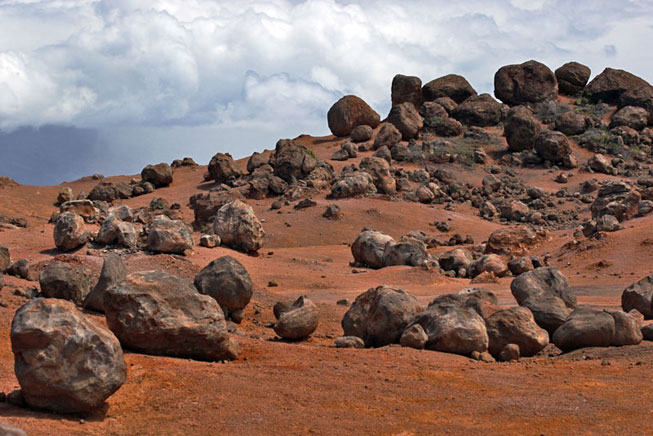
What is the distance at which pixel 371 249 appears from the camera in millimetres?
22062

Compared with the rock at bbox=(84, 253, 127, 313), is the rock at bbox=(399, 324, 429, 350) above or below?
below

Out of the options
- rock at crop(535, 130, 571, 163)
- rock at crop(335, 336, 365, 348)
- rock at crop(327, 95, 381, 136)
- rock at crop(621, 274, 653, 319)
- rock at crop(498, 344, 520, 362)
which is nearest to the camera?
rock at crop(498, 344, 520, 362)

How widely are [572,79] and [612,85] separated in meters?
2.99

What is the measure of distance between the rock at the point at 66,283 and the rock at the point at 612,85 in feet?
154

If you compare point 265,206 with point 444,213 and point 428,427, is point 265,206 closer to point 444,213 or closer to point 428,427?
point 444,213

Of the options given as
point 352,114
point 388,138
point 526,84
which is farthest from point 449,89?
point 388,138

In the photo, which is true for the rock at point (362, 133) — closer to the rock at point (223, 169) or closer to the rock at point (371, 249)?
the rock at point (223, 169)

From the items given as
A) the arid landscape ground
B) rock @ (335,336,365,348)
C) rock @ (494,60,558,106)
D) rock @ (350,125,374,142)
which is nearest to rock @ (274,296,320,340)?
the arid landscape ground

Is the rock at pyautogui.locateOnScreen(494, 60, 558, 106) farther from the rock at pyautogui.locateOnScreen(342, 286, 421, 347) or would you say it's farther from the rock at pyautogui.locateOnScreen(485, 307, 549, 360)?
the rock at pyautogui.locateOnScreen(485, 307, 549, 360)

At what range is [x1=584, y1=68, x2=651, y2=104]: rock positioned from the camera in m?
50.9

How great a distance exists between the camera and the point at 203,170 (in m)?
43.7

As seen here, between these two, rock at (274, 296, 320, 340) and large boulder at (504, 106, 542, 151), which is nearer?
rock at (274, 296, 320, 340)

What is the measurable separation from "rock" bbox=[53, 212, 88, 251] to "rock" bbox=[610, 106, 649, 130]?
1509 inches

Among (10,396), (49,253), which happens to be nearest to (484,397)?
(10,396)
